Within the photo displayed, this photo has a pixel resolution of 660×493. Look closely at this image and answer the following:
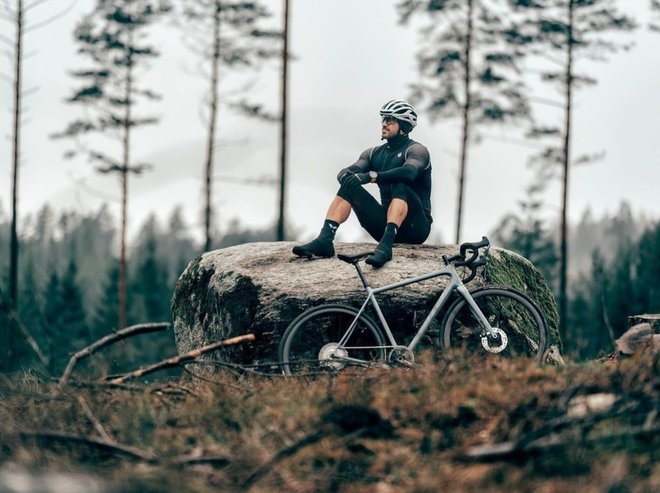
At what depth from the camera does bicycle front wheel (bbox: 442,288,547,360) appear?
796cm

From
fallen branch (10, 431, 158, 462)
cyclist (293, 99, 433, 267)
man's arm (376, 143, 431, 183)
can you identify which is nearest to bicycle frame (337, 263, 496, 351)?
cyclist (293, 99, 433, 267)

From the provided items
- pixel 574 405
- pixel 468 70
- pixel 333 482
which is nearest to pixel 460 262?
pixel 574 405

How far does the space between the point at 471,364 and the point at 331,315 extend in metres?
1.91

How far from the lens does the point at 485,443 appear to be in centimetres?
499

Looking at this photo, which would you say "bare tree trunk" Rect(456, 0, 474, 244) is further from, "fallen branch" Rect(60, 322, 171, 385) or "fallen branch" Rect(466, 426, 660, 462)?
"fallen branch" Rect(466, 426, 660, 462)

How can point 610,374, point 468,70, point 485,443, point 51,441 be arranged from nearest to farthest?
point 485,443, point 51,441, point 610,374, point 468,70

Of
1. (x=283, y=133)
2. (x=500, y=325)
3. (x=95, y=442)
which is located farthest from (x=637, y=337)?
(x=283, y=133)

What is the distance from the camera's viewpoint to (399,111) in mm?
9242

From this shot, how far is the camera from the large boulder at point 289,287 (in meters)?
8.82

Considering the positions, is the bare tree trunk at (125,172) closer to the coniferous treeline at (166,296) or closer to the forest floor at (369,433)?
the coniferous treeline at (166,296)

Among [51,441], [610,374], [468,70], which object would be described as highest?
[468,70]

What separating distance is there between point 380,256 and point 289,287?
3.00ft

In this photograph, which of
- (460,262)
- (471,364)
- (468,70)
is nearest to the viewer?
(471,364)

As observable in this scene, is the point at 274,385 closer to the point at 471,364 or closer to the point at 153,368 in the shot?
the point at 153,368
